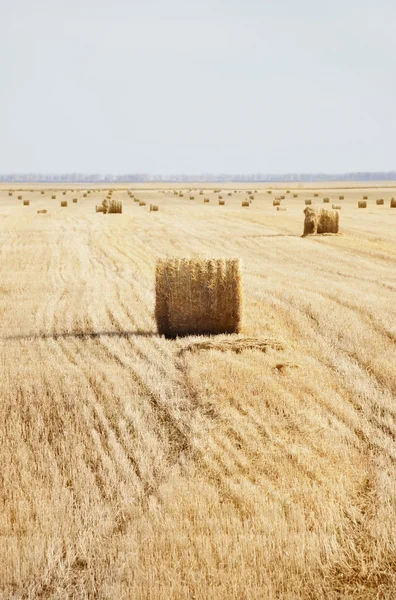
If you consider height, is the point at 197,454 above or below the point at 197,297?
below

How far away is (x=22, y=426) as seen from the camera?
22.7ft

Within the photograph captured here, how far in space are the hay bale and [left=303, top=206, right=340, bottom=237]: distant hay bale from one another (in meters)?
15.9

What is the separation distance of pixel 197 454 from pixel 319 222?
20.6 m

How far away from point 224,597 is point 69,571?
99cm

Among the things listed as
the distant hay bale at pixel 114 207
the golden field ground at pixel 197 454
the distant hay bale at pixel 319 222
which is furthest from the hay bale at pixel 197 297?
the distant hay bale at pixel 114 207

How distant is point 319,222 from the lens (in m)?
26.1

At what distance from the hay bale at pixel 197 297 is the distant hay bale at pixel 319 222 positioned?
15.9 metres

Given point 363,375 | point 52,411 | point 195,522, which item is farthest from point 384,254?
point 195,522

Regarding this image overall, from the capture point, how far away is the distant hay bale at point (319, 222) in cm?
2595

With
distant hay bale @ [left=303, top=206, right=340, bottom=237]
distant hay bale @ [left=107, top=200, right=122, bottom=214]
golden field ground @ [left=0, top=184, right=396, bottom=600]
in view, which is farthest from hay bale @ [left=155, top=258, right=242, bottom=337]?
distant hay bale @ [left=107, top=200, right=122, bottom=214]

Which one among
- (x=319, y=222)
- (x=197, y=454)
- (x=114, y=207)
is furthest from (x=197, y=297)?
(x=114, y=207)

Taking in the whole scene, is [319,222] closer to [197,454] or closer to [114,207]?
[114,207]

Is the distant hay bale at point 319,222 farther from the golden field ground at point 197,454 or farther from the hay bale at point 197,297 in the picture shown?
the hay bale at point 197,297

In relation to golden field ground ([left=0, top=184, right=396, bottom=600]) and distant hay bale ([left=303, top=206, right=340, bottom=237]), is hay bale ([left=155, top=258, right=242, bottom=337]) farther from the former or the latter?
distant hay bale ([left=303, top=206, right=340, bottom=237])
